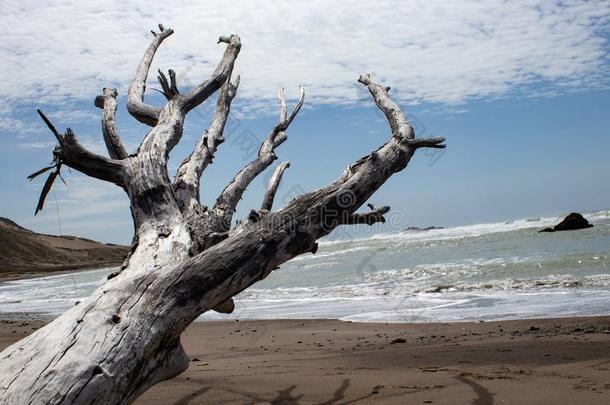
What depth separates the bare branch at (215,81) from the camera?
5.19 metres

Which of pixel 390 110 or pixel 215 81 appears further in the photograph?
pixel 215 81

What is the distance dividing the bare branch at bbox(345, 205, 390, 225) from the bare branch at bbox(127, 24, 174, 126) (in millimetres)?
2125

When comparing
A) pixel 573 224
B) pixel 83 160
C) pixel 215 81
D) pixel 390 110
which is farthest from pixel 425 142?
pixel 573 224

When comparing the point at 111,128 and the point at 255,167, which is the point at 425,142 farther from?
the point at 111,128

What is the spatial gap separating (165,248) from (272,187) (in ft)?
3.65

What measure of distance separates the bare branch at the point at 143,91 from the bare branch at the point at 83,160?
43.7 inches

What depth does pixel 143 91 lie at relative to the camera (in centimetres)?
568

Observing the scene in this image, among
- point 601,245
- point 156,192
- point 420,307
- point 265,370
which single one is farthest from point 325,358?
point 601,245

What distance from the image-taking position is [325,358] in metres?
5.84

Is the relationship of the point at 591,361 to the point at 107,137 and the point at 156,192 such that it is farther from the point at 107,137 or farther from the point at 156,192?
the point at 107,137

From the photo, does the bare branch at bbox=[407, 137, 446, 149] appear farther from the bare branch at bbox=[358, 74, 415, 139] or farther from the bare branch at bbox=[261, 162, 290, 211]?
the bare branch at bbox=[261, 162, 290, 211]

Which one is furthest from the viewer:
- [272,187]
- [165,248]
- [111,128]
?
[111,128]

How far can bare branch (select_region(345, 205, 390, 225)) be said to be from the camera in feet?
13.0

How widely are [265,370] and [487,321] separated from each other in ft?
11.6
